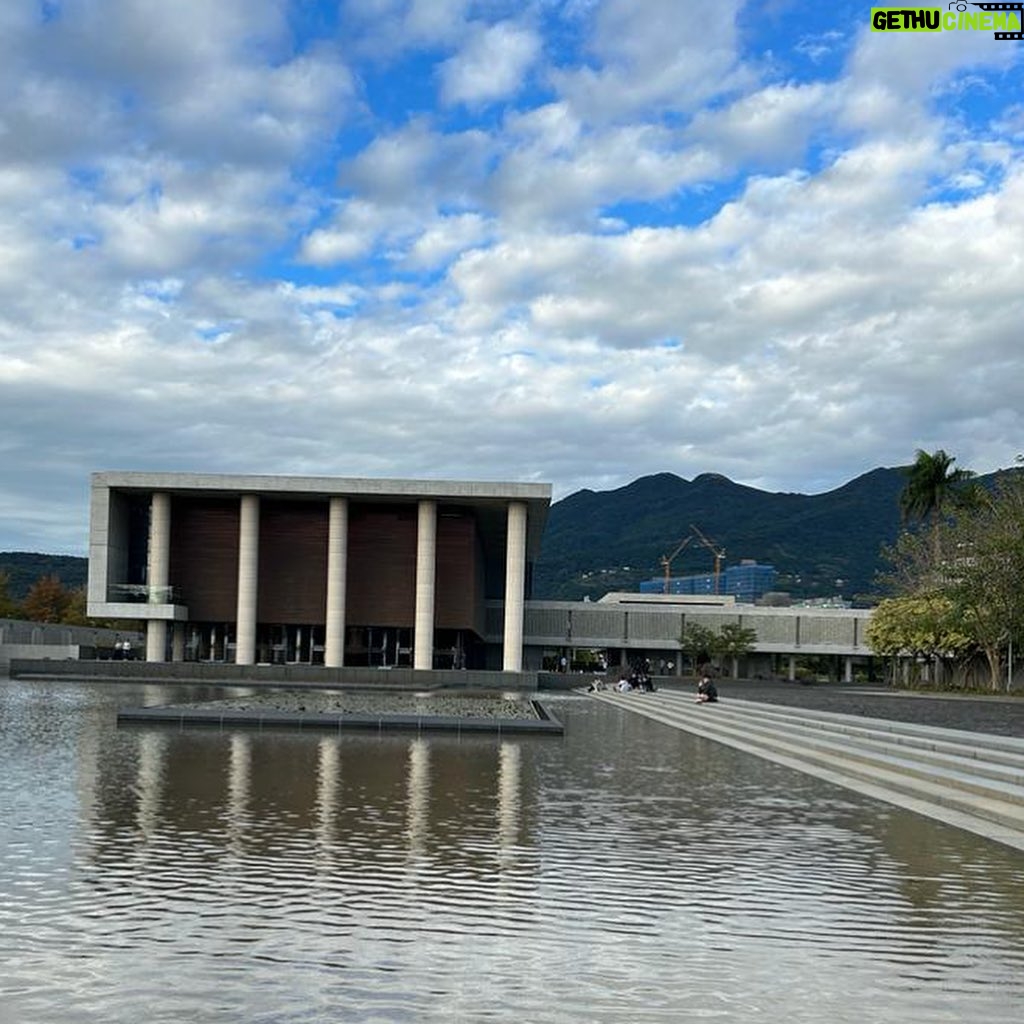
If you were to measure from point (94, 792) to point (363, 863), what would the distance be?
15.5 ft

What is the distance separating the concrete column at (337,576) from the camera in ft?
226

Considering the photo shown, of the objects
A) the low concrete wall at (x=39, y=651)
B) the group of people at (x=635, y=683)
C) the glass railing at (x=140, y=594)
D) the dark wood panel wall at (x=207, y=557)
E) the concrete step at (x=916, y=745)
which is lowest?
the group of people at (x=635, y=683)

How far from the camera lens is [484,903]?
7.50m

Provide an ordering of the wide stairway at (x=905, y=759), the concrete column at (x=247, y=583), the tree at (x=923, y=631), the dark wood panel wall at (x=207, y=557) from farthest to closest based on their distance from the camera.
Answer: the dark wood panel wall at (x=207, y=557)
the concrete column at (x=247, y=583)
the tree at (x=923, y=631)
the wide stairway at (x=905, y=759)

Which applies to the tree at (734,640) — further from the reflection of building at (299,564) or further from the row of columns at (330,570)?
the row of columns at (330,570)

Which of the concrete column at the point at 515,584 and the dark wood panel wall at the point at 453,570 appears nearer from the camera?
the concrete column at the point at 515,584

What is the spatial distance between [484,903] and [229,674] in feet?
160

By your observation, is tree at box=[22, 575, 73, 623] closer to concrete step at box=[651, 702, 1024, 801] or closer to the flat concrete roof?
the flat concrete roof

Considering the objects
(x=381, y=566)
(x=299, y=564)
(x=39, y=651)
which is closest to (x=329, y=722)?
(x=39, y=651)

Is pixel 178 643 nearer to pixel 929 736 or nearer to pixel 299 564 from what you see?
pixel 299 564

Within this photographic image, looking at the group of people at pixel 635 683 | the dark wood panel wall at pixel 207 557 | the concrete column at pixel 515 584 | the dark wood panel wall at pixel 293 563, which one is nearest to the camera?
the group of people at pixel 635 683

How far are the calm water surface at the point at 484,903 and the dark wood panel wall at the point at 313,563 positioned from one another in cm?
5713

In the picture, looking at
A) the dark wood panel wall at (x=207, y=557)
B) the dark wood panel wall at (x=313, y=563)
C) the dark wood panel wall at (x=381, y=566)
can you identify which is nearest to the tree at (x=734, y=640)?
the dark wood panel wall at (x=313, y=563)

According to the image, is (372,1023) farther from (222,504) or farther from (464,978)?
(222,504)
